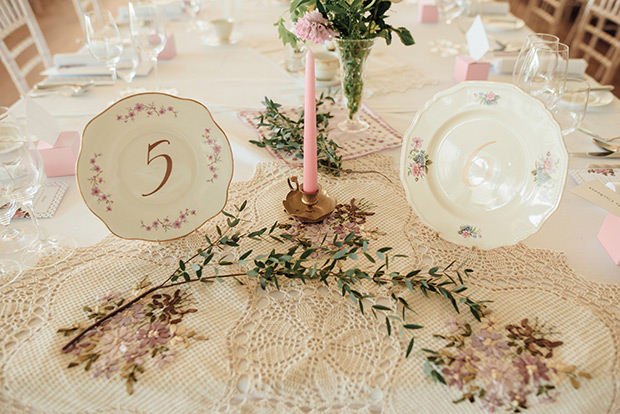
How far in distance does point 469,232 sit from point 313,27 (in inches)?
20.8

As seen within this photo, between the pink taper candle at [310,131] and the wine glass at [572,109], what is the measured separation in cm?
55

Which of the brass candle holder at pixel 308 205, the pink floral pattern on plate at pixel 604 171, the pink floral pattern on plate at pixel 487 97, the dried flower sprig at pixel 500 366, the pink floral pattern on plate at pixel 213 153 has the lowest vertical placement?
the pink floral pattern on plate at pixel 604 171

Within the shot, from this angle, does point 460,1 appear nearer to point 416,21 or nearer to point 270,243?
point 416,21

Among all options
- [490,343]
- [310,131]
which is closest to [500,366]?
[490,343]

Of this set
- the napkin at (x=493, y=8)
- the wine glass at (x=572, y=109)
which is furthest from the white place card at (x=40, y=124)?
the napkin at (x=493, y=8)

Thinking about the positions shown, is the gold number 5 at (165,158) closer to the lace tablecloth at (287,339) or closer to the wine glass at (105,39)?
the lace tablecloth at (287,339)

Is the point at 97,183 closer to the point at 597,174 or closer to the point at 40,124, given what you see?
the point at 40,124

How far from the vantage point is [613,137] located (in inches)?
44.8

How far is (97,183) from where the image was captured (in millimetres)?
766

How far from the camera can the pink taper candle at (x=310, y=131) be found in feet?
2.39

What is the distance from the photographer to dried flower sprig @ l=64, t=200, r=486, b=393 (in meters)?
0.65

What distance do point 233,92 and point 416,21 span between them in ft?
3.40

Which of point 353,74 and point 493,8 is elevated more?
point 353,74

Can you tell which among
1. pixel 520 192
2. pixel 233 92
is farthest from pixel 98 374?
pixel 233 92
